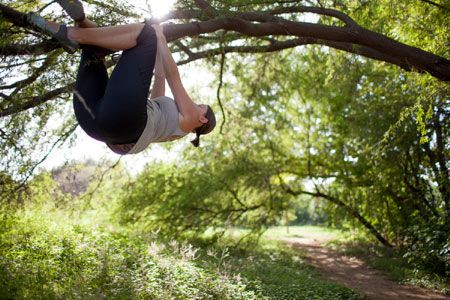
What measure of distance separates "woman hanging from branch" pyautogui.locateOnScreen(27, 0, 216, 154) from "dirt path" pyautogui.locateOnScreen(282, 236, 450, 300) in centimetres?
562

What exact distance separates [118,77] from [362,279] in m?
7.84

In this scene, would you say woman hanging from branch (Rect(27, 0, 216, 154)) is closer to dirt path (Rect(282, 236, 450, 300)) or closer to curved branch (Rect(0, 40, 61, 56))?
curved branch (Rect(0, 40, 61, 56))

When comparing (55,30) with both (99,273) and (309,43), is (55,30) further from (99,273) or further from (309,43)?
(309,43)

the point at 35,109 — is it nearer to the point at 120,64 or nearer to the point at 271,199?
the point at 120,64

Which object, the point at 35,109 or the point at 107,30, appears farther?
the point at 35,109

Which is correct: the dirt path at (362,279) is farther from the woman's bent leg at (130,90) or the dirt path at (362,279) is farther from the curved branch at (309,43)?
the woman's bent leg at (130,90)

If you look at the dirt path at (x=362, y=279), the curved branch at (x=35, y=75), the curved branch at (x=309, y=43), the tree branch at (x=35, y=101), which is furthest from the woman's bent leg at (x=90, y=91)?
the dirt path at (x=362, y=279)

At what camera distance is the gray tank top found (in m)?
2.72

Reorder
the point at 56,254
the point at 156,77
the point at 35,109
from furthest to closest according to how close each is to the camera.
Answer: the point at 56,254 < the point at 35,109 < the point at 156,77

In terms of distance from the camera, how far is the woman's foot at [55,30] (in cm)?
238

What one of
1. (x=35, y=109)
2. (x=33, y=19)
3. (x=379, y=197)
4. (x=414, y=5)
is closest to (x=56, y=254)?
(x=35, y=109)

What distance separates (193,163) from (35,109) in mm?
7461

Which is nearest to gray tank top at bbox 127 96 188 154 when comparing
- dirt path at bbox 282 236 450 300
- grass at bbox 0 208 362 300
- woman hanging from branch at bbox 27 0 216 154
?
woman hanging from branch at bbox 27 0 216 154

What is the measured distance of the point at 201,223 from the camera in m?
11.3
